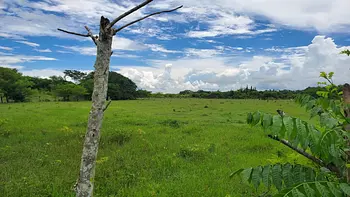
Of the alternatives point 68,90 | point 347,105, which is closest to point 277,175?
point 347,105

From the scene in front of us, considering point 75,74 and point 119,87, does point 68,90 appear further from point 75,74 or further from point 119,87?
point 75,74

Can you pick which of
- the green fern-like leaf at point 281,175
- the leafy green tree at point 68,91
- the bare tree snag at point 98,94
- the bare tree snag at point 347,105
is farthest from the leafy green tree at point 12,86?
the bare tree snag at point 347,105

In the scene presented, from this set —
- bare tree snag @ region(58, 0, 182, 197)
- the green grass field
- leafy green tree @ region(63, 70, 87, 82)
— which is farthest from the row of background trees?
bare tree snag @ region(58, 0, 182, 197)

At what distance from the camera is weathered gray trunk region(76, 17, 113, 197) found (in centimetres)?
341

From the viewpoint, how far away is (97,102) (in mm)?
3494

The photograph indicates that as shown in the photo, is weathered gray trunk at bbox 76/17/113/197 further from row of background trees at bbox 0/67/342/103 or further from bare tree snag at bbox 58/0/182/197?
row of background trees at bbox 0/67/342/103

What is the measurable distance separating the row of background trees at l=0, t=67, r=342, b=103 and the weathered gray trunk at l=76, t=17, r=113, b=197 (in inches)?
2079

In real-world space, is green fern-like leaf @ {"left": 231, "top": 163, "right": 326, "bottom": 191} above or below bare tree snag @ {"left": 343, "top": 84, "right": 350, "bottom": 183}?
below

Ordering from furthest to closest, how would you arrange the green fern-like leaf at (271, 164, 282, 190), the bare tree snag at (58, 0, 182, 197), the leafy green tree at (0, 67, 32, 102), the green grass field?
the leafy green tree at (0, 67, 32, 102) → the green grass field → the bare tree snag at (58, 0, 182, 197) → the green fern-like leaf at (271, 164, 282, 190)

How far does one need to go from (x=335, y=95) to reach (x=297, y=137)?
104 cm

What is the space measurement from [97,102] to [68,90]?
66.1m

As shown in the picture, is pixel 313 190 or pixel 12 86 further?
pixel 12 86

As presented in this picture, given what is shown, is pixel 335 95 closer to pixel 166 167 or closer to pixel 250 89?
pixel 166 167

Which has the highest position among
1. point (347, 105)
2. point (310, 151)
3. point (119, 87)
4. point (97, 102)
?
point (119, 87)
